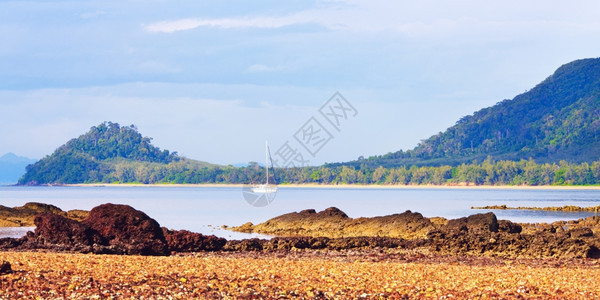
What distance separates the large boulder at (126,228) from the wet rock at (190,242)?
651 millimetres

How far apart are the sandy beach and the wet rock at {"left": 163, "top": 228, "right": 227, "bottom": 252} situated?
6.19 metres

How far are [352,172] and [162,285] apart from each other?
17453 centimetres

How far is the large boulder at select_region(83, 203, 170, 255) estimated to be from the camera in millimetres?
20719

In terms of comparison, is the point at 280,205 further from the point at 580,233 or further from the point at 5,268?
the point at 5,268

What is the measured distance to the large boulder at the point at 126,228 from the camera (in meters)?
20.7

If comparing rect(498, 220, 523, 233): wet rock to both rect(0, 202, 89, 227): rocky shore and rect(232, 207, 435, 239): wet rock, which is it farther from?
rect(0, 202, 89, 227): rocky shore

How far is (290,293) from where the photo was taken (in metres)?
12.7

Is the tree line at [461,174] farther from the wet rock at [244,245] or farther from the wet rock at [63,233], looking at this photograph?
the wet rock at [63,233]

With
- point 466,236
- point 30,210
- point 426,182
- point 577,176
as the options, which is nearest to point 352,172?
point 426,182

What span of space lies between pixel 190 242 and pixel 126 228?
206 centimetres

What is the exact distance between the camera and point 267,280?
539 inches

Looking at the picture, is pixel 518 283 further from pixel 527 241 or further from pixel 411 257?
pixel 527 241

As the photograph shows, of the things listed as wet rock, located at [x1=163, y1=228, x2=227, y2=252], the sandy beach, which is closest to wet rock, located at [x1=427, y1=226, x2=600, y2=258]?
the sandy beach

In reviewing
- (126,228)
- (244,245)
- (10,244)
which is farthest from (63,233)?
(244,245)
